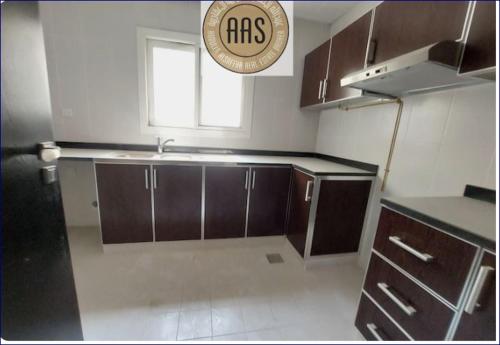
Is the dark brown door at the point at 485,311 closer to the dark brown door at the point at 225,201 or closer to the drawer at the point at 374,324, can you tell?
the drawer at the point at 374,324

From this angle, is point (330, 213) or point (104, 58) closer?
point (330, 213)

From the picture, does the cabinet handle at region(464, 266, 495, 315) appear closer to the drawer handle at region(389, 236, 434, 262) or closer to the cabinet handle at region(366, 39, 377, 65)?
the drawer handle at region(389, 236, 434, 262)

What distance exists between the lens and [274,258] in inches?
71.3

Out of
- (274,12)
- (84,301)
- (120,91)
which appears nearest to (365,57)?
(274,12)

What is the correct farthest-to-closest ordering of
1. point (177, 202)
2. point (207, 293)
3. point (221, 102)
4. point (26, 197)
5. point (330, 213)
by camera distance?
point (221, 102) → point (177, 202) → point (330, 213) → point (207, 293) → point (26, 197)

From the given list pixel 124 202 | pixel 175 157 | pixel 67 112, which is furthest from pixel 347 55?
pixel 67 112

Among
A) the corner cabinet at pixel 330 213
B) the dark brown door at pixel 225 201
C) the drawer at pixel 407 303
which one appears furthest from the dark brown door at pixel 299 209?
the drawer at pixel 407 303

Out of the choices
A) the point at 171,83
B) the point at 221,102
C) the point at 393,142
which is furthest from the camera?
the point at 221,102

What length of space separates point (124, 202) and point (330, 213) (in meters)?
1.72

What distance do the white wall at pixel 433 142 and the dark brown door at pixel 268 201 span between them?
73cm

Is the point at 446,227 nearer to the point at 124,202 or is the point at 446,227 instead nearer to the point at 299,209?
the point at 299,209

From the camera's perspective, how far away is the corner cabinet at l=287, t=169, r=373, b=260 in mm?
1579

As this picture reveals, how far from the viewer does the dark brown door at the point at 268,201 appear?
1.85 m

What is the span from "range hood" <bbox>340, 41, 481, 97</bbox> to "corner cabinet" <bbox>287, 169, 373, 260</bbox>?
681 mm
